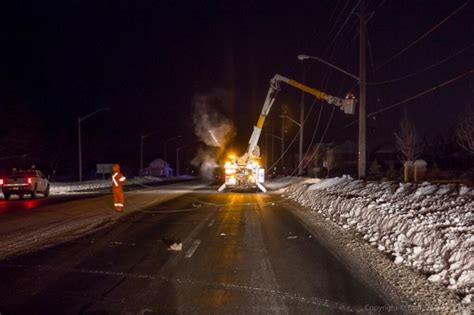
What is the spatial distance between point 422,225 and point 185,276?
5.21 meters

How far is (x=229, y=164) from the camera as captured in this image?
104 feet

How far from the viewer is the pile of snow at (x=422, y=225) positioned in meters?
7.54

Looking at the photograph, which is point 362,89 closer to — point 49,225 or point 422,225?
point 422,225

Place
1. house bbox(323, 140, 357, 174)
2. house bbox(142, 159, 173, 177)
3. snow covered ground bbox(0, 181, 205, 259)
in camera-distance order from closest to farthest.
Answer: snow covered ground bbox(0, 181, 205, 259)
house bbox(323, 140, 357, 174)
house bbox(142, 159, 173, 177)

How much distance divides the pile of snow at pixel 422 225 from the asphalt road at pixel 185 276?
1311mm

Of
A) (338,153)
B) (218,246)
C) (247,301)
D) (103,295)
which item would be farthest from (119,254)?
(338,153)

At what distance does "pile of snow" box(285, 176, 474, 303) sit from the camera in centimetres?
754

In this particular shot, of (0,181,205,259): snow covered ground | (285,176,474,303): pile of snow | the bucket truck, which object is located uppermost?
the bucket truck

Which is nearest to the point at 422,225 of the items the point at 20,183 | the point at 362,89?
the point at 362,89

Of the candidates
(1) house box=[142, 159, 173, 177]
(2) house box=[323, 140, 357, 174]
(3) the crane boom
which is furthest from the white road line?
(1) house box=[142, 159, 173, 177]

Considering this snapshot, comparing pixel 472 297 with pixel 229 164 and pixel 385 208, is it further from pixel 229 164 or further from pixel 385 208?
pixel 229 164

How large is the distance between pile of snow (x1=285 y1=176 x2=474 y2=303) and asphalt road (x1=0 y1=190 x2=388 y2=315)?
51.6 inches

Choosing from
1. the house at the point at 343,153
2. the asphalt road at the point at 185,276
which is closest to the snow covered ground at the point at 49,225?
the asphalt road at the point at 185,276

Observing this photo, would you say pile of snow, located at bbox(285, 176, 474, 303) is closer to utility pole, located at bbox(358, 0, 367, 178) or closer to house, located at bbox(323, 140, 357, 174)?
utility pole, located at bbox(358, 0, 367, 178)
